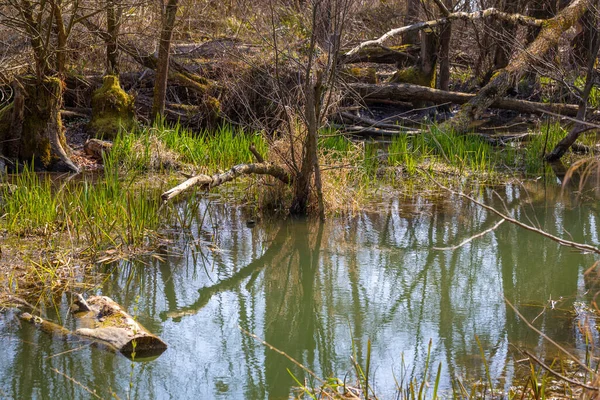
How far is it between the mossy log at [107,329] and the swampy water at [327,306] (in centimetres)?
8

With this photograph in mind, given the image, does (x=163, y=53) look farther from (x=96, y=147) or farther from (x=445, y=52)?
(x=445, y=52)

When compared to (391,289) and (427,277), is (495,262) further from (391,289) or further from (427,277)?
(391,289)

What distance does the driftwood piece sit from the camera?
400 inches

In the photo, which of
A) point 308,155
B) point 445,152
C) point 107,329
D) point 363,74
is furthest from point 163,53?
point 107,329

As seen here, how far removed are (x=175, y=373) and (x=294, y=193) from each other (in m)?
3.64

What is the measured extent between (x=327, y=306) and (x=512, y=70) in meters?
6.86

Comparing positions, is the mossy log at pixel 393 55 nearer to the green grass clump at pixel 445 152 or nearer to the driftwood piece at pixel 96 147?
the green grass clump at pixel 445 152

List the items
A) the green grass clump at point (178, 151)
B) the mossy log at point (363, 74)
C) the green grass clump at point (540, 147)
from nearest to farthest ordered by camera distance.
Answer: the green grass clump at point (178, 151), the green grass clump at point (540, 147), the mossy log at point (363, 74)

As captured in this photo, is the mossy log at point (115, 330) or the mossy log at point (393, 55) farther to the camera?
the mossy log at point (393, 55)

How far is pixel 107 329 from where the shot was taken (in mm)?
4066

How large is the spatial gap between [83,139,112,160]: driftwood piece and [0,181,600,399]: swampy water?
3191mm

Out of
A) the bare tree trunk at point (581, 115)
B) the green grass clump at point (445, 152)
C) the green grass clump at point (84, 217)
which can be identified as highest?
the bare tree trunk at point (581, 115)

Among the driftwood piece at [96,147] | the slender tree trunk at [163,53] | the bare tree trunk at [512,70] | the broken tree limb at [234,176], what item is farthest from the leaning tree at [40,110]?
the bare tree trunk at [512,70]

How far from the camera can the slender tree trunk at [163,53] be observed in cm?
1040
